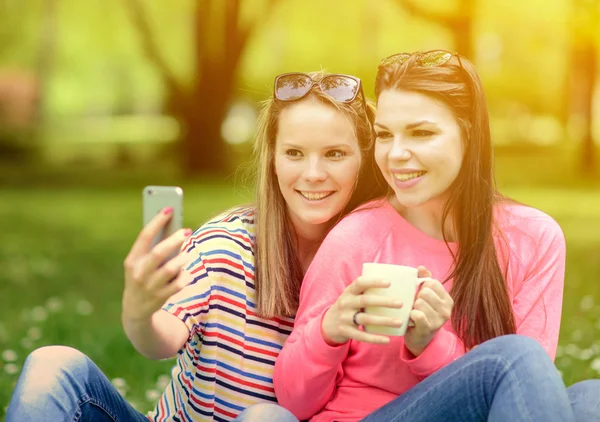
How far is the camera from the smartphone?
2.29 meters

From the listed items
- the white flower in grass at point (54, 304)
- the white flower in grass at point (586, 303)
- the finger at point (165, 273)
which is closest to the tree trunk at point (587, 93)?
the white flower in grass at point (586, 303)

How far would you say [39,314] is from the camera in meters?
6.60

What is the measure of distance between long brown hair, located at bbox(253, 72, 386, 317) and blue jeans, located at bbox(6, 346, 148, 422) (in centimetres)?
56

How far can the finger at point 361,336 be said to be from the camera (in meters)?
2.40

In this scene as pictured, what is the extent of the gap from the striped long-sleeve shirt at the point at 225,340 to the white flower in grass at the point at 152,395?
1517 mm

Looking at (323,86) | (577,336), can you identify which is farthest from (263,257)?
(577,336)

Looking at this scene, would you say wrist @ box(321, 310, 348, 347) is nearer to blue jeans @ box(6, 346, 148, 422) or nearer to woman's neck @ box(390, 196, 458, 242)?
woman's neck @ box(390, 196, 458, 242)

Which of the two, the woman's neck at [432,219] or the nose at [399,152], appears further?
the woman's neck at [432,219]

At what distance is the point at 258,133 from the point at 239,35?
39.8ft

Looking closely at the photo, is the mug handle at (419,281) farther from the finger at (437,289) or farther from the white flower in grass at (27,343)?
the white flower in grass at (27,343)

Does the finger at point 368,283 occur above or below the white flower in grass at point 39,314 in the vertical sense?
above

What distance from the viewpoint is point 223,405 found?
290 cm

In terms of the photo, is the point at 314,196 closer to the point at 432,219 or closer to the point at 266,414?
the point at 432,219

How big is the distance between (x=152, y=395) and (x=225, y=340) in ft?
5.48
